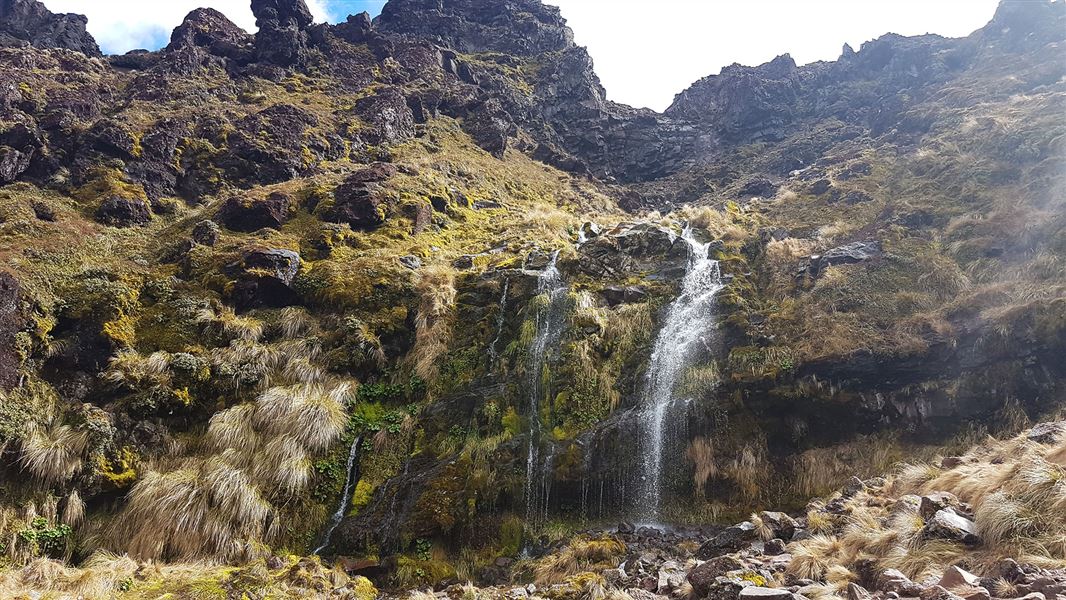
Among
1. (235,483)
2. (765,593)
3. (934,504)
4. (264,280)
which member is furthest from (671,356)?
(264,280)

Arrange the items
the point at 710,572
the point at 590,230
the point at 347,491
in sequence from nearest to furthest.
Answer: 1. the point at 710,572
2. the point at 347,491
3. the point at 590,230

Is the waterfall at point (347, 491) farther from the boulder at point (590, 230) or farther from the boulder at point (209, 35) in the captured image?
the boulder at point (209, 35)

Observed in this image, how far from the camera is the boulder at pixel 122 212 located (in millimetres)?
21312

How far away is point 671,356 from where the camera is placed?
1423cm

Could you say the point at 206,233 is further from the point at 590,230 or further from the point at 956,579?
the point at 956,579

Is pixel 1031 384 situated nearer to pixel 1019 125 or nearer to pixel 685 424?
pixel 685 424

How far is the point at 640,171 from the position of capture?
1984 inches

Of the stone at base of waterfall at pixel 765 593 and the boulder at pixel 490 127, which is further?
the boulder at pixel 490 127

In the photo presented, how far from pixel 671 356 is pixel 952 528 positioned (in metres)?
8.20

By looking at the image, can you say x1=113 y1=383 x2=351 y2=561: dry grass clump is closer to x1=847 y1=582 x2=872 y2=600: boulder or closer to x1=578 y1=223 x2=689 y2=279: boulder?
x1=578 y1=223 x2=689 y2=279: boulder

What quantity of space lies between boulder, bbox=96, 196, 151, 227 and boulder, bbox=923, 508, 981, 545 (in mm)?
26766

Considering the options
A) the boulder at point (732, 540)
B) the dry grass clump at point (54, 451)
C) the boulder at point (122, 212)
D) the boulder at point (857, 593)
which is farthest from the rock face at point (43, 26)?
the boulder at point (857, 593)

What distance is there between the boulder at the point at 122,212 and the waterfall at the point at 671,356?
2166 cm

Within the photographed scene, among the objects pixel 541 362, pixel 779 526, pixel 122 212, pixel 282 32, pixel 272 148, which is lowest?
pixel 779 526
